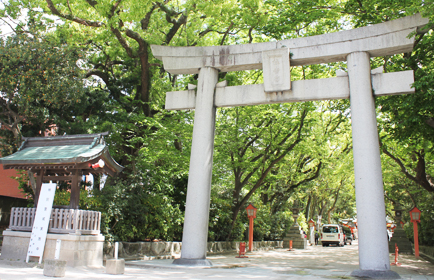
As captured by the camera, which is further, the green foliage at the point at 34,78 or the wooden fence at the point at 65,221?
the green foliage at the point at 34,78

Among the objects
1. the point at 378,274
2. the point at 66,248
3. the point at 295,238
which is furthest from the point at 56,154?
the point at 295,238

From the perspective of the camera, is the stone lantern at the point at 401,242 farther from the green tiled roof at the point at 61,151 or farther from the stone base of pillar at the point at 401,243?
the green tiled roof at the point at 61,151

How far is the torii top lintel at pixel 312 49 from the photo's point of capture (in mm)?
9281

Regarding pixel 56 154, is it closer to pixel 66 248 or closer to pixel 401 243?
pixel 66 248

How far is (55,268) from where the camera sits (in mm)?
7090

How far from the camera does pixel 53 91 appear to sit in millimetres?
12492

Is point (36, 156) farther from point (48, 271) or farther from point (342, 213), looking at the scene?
point (342, 213)

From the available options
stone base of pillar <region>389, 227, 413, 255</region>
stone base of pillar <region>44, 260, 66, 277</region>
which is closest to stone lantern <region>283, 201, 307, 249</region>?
stone base of pillar <region>389, 227, 413, 255</region>

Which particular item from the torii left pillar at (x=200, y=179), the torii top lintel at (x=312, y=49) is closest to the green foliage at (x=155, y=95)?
the torii top lintel at (x=312, y=49)

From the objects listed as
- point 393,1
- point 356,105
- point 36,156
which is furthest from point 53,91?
point 393,1

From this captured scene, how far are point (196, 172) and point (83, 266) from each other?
157 inches

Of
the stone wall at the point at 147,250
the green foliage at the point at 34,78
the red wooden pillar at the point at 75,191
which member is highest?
the green foliage at the point at 34,78

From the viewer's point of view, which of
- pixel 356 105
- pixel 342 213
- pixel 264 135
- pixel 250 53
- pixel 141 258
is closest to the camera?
pixel 356 105

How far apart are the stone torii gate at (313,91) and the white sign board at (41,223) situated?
3.79 meters
